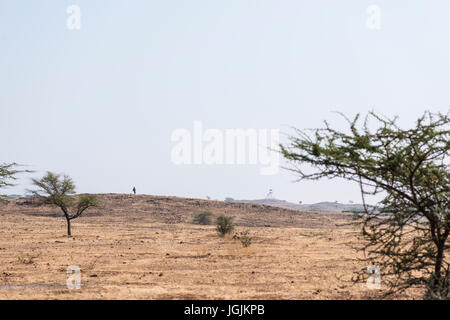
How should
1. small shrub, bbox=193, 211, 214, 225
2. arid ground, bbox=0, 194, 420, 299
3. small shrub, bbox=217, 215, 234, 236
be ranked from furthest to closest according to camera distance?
small shrub, bbox=193, 211, 214, 225
small shrub, bbox=217, 215, 234, 236
arid ground, bbox=0, 194, 420, 299

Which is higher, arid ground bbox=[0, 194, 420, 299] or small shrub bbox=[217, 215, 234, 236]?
small shrub bbox=[217, 215, 234, 236]

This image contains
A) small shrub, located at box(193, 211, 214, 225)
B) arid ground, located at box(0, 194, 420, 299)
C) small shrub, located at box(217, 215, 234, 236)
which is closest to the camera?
arid ground, located at box(0, 194, 420, 299)

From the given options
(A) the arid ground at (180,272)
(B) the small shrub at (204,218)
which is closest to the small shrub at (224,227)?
(A) the arid ground at (180,272)

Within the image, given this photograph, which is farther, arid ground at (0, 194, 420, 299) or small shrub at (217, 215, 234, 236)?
small shrub at (217, 215, 234, 236)

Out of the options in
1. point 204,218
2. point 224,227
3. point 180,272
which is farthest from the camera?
point 204,218

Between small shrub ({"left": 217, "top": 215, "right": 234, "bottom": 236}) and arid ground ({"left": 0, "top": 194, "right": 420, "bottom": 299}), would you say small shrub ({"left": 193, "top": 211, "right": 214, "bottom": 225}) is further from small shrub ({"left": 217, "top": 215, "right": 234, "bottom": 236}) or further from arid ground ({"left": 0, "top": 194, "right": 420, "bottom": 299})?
arid ground ({"left": 0, "top": 194, "right": 420, "bottom": 299})

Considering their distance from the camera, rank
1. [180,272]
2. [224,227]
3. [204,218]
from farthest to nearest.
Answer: [204,218] → [224,227] → [180,272]

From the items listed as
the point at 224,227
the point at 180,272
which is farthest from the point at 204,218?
the point at 180,272

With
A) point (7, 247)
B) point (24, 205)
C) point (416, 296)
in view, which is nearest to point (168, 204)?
point (24, 205)

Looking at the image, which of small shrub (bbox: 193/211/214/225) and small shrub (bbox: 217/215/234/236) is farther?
small shrub (bbox: 193/211/214/225)

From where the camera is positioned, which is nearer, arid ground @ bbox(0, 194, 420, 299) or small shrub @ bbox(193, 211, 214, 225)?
arid ground @ bbox(0, 194, 420, 299)

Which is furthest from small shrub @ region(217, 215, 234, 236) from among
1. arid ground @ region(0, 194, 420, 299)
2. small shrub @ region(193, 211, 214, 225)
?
small shrub @ region(193, 211, 214, 225)

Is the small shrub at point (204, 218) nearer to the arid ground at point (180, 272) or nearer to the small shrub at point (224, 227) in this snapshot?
the small shrub at point (224, 227)

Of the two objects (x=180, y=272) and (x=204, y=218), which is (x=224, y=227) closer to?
(x=180, y=272)
